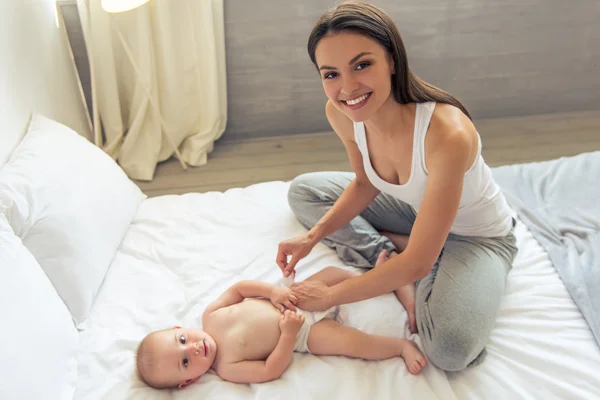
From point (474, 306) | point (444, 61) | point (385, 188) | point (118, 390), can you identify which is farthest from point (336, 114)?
point (444, 61)

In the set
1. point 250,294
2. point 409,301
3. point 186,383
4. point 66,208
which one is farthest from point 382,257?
point 66,208

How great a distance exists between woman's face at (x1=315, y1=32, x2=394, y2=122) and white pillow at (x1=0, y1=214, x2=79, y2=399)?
0.80m

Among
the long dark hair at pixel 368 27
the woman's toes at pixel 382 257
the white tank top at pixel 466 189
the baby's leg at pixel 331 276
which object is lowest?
the baby's leg at pixel 331 276

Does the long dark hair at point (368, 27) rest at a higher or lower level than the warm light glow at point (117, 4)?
higher

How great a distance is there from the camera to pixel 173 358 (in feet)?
4.04

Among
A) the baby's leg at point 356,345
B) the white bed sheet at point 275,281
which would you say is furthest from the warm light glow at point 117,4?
the baby's leg at point 356,345

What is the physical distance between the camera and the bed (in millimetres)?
1189

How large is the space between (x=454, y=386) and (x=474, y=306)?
0.19 m

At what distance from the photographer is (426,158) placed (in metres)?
1.24

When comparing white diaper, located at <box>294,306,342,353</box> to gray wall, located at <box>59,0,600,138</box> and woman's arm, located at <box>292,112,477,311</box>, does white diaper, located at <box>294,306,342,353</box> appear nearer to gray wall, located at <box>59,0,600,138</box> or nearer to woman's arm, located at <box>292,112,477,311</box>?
woman's arm, located at <box>292,112,477,311</box>

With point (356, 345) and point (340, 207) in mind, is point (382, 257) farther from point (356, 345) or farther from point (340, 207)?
point (356, 345)

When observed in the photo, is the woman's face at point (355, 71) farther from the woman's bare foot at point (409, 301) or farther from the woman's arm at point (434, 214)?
the woman's bare foot at point (409, 301)

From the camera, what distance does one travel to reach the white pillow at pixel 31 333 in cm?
104

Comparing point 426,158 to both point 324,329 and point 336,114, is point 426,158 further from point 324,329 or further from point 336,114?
point 324,329
